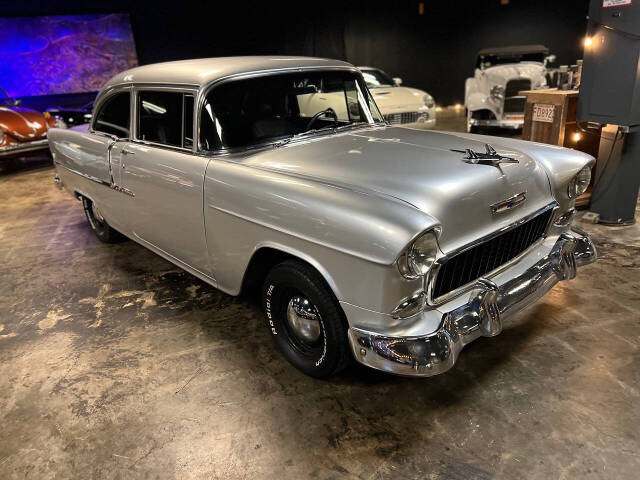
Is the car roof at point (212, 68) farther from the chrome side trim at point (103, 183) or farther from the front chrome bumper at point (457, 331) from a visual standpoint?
the front chrome bumper at point (457, 331)

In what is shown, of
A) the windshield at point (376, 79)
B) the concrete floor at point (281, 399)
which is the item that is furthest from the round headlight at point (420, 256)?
the windshield at point (376, 79)

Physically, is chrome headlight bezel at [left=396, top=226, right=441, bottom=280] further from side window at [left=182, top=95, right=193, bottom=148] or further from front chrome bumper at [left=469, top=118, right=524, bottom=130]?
front chrome bumper at [left=469, top=118, right=524, bottom=130]

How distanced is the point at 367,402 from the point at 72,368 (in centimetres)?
168

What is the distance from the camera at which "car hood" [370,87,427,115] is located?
7.51 m

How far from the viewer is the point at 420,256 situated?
6.07 feet

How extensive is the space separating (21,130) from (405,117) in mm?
6347

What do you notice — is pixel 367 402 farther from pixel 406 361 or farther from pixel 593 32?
pixel 593 32

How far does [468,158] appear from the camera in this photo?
235cm

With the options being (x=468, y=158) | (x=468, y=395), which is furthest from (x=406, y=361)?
(x=468, y=158)

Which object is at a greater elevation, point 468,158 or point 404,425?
point 468,158

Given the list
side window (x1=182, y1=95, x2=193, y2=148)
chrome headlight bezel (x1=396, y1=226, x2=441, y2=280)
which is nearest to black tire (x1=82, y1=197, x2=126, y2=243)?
side window (x1=182, y1=95, x2=193, y2=148)

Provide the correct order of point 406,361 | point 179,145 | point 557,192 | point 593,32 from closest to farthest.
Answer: point 406,361, point 557,192, point 179,145, point 593,32

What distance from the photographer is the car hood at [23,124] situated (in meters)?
7.57

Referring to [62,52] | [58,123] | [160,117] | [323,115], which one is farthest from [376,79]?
[62,52]
